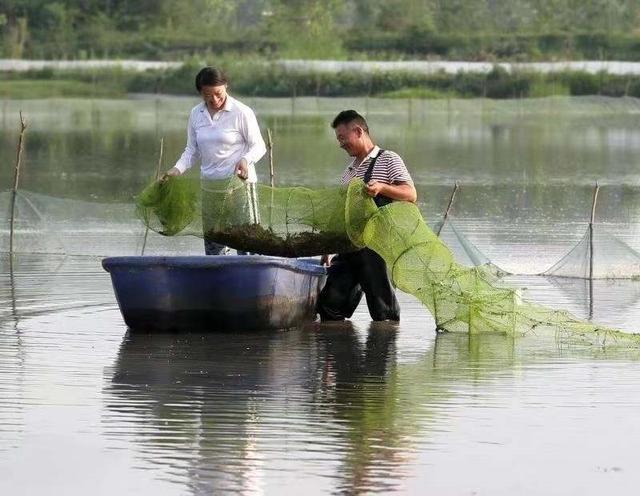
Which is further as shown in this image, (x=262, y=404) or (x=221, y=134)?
(x=221, y=134)

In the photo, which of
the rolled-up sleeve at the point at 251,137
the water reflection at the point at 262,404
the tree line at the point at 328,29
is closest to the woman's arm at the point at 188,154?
the rolled-up sleeve at the point at 251,137

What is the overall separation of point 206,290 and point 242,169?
1028 mm

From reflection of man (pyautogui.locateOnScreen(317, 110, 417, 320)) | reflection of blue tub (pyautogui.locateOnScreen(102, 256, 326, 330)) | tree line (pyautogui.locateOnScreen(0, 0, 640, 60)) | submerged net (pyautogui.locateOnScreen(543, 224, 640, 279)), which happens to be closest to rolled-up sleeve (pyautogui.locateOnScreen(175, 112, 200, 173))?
reflection of man (pyautogui.locateOnScreen(317, 110, 417, 320))

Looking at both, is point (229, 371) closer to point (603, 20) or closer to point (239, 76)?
point (239, 76)

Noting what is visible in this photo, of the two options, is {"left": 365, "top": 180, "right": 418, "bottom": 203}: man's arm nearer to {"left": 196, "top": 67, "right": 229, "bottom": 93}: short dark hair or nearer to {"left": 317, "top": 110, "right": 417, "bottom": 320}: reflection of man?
{"left": 317, "top": 110, "right": 417, "bottom": 320}: reflection of man

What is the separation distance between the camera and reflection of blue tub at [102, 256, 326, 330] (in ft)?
44.5

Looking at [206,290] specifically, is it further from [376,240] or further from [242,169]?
[376,240]

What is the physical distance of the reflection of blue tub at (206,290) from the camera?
44.5ft

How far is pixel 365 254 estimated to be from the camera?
1456 cm

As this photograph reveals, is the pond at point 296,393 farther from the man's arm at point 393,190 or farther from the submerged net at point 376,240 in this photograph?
the man's arm at point 393,190

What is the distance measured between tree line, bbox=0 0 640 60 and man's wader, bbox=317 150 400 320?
2751 inches

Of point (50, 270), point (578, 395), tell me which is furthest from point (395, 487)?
point (50, 270)

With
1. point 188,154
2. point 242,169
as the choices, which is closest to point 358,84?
point 188,154

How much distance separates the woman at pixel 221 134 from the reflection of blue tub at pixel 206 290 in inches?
35.3
